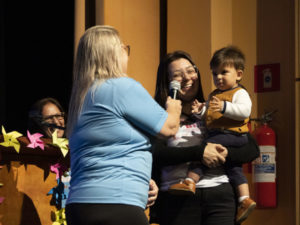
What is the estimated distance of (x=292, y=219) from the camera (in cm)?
443

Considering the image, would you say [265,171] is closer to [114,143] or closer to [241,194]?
[241,194]

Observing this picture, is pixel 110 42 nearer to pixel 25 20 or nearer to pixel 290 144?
pixel 290 144

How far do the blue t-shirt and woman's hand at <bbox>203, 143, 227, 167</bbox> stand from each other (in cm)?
60

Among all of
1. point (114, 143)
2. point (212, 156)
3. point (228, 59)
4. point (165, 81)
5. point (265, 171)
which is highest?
point (228, 59)

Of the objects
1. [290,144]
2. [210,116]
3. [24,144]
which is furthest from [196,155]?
[290,144]

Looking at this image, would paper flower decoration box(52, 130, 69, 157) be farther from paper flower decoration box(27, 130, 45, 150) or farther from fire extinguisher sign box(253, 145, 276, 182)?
fire extinguisher sign box(253, 145, 276, 182)

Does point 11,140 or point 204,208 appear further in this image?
point 11,140

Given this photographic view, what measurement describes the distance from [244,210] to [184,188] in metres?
0.36

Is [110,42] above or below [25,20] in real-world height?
below

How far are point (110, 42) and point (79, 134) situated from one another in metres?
0.37

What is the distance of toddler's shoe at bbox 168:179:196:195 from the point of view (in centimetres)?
257

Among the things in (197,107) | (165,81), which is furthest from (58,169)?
(197,107)

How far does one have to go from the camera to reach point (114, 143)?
205cm

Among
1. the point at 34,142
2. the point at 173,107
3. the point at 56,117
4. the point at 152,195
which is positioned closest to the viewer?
the point at 173,107
